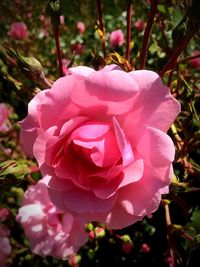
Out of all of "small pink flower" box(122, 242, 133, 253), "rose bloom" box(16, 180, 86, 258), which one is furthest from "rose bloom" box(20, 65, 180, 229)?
"small pink flower" box(122, 242, 133, 253)

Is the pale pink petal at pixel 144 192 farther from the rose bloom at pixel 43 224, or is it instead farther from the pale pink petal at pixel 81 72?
the rose bloom at pixel 43 224

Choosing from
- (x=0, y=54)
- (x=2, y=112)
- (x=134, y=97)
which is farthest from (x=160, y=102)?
(x=2, y=112)

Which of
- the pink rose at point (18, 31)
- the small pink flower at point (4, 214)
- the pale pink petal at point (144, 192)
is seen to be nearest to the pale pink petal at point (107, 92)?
the pale pink petal at point (144, 192)

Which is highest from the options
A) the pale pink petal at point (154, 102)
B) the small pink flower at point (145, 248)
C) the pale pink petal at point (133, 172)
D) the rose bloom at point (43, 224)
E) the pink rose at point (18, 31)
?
the pale pink petal at point (154, 102)

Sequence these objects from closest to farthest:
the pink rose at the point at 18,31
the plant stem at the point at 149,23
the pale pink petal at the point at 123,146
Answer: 1. the pale pink petal at the point at 123,146
2. the plant stem at the point at 149,23
3. the pink rose at the point at 18,31

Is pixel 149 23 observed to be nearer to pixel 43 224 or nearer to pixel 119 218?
pixel 119 218

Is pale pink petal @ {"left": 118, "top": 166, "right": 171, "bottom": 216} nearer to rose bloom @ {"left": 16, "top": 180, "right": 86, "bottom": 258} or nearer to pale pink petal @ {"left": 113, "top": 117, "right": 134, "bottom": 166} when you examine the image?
pale pink petal @ {"left": 113, "top": 117, "right": 134, "bottom": 166}

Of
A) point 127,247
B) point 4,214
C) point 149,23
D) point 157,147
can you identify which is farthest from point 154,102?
point 4,214
